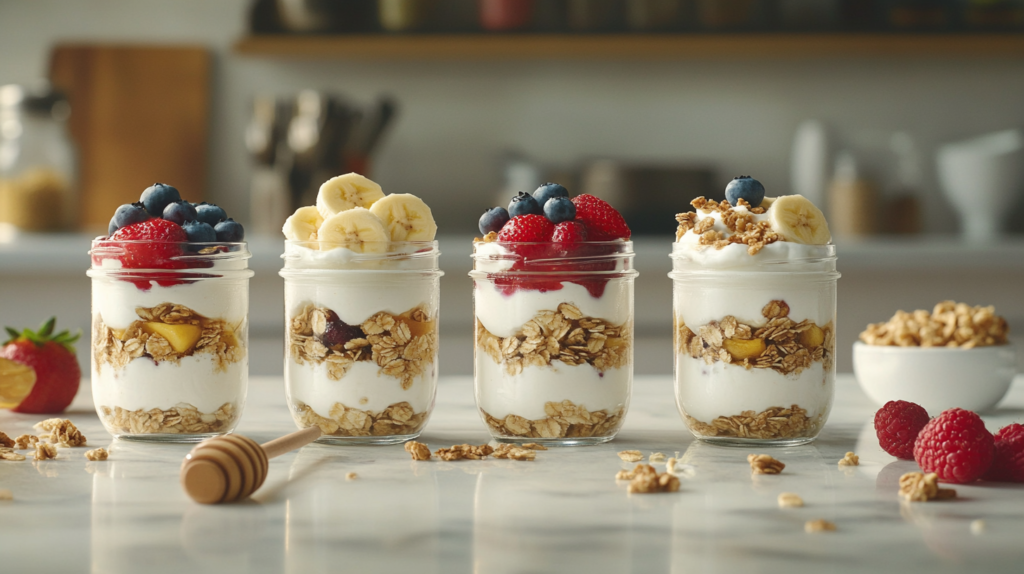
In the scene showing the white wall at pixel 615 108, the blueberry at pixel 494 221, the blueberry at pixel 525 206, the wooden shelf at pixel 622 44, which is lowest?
the blueberry at pixel 494 221

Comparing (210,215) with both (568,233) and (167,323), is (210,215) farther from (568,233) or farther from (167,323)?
(568,233)

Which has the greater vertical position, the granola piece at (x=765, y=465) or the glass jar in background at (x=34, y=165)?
the glass jar in background at (x=34, y=165)

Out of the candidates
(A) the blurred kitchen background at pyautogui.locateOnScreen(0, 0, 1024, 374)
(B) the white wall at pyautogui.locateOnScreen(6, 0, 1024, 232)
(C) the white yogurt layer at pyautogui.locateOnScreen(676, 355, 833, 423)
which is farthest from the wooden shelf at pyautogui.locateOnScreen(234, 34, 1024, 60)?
(C) the white yogurt layer at pyautogui.locateOnScreen(676, 355, 833, 423)

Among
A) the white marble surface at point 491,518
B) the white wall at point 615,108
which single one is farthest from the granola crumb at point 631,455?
the white wall at point 615,108

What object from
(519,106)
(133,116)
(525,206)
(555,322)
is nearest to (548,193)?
(525,206)

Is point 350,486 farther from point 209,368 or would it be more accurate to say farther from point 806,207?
point 806,207

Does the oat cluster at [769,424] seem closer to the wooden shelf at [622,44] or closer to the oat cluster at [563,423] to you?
the oat cluster at [563,423]
